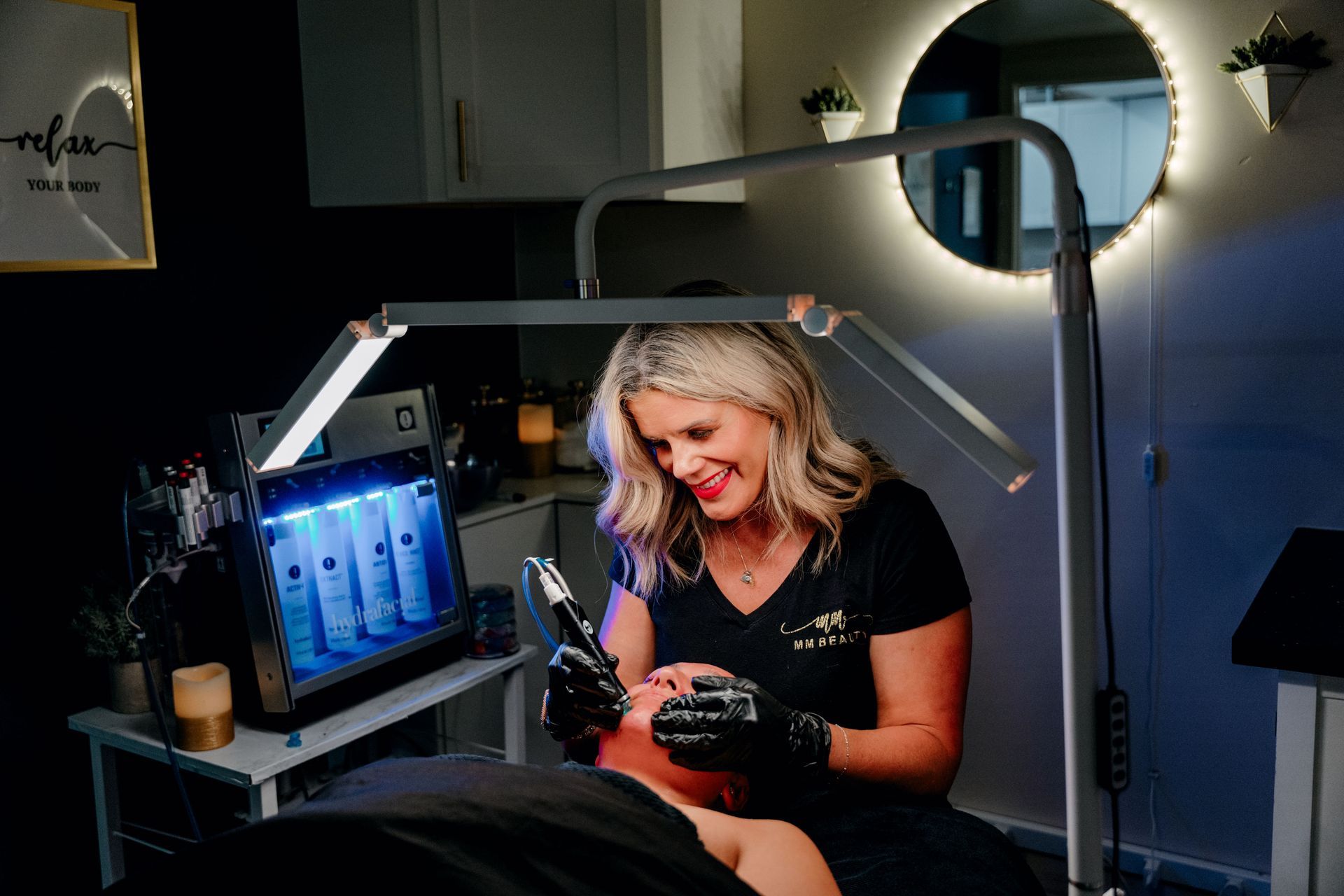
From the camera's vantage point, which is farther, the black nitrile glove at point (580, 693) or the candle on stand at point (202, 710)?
the candle on stand at point (202, 710)

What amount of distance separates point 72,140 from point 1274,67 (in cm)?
232

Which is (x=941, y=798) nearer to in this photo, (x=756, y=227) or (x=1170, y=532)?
(x=1170, y=532)

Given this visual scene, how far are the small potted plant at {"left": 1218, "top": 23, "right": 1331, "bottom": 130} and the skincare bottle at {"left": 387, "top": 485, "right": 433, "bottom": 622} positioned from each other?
1888 millimetres

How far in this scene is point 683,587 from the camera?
1.78 metres

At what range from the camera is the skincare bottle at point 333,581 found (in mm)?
2070

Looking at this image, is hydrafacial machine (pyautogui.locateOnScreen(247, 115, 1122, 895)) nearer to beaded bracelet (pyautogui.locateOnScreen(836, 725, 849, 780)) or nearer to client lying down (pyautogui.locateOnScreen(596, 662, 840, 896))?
client lying down (pyautogui.locateOnScreen(596, 662, 840, 896))

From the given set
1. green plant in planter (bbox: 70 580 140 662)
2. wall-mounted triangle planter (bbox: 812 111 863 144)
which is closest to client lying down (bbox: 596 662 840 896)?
green plant in planter (bbox: 70 580 140 662)

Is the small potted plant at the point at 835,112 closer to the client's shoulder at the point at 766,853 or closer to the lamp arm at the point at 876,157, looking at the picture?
the lamp arm at the point at 876,157

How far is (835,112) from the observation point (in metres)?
2.67

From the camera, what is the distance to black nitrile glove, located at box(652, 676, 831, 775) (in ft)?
4.36

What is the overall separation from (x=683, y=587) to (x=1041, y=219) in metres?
1.35

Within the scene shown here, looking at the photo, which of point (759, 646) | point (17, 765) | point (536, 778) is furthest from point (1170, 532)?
point (17, 765)

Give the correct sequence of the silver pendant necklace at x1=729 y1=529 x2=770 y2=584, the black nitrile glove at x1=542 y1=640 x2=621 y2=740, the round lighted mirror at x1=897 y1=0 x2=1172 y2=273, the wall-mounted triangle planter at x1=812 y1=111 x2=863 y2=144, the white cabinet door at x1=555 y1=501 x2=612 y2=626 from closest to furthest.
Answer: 1. the black nitrile glove at x1=542 y1=640 x2=621 y2=740
2. the silver pendant necklace at x1=729 y1=529 x2=770 y2=584
3. the round lighted mirror at x1=897 y1=0 x2=1172 y2=273
4. the wall-mounted triangle planter at x1=812 y1=111 x2=863 y2=144
5. the white cabinet door at x1=555 y1=501 x2=612 y2=626

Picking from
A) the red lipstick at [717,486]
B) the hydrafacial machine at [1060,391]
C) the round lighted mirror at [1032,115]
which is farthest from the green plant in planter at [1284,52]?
the hydrafacial machine at [1060,391]
